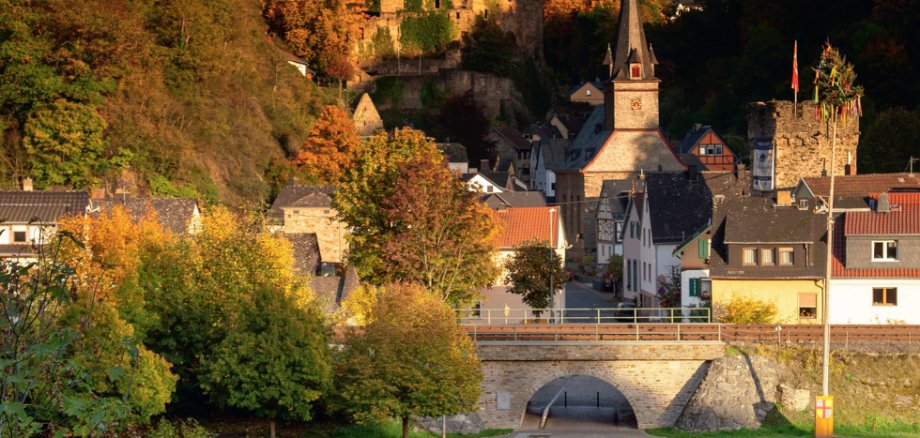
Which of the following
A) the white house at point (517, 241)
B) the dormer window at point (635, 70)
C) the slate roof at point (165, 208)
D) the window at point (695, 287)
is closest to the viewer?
the window at point (695, 287)

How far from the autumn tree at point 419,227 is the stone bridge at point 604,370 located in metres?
5.94

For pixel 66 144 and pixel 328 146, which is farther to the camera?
pixel 328 146

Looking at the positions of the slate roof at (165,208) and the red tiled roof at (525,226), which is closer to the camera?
the slate roof at (165,208)

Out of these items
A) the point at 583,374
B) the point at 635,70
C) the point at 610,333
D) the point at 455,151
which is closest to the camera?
the point at 583,374

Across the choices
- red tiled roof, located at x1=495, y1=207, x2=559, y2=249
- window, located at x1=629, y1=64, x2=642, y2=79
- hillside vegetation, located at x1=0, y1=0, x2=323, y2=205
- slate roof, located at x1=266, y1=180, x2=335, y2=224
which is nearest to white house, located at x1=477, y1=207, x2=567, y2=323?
red tiled roof, located at x1=495, y1=207, x2=559, y2=249

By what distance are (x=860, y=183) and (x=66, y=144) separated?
1350 inches

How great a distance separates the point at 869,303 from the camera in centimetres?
5100

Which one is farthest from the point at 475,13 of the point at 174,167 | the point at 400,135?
the point at 400,135

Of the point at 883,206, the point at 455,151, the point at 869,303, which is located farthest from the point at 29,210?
the point at 455,151

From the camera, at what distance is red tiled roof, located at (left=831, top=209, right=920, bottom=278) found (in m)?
50.9

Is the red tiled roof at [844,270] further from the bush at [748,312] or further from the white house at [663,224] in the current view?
the white house at [663,224]

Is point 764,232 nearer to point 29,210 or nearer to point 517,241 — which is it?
point 517,241

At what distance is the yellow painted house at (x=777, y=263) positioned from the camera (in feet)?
169

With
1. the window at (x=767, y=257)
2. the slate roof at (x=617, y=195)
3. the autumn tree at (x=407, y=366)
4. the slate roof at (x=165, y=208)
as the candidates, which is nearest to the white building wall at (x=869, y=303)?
the window at (x=767, y=257)
